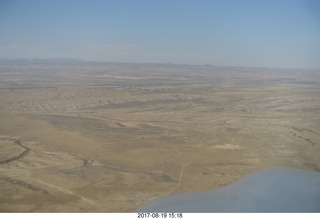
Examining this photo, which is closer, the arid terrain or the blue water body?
the blue water body

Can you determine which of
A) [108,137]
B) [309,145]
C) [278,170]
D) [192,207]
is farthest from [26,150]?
[309,145]

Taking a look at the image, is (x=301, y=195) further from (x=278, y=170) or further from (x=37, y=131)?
(x=37, y=131)

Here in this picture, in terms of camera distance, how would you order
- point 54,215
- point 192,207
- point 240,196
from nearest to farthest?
point 54,215 → point 192,207 → point 240,196

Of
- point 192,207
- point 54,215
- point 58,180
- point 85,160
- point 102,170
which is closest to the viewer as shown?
point 54,215

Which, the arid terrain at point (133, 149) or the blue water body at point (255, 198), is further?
the arid terrain at point (133, 149)

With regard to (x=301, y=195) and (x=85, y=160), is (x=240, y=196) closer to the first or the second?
(x=301, y=195)

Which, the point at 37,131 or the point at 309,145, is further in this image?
the point at 37,131

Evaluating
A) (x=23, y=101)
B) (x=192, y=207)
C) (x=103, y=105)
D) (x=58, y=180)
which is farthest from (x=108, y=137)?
(x=23, y=101)

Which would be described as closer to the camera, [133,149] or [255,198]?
[255,198]
